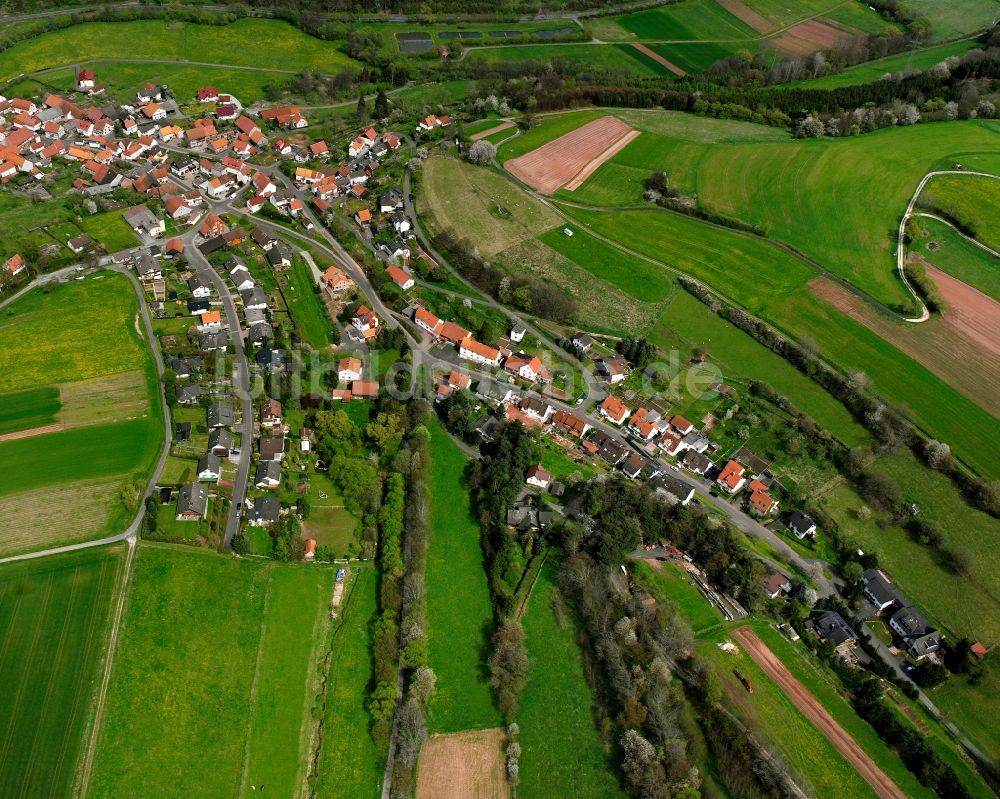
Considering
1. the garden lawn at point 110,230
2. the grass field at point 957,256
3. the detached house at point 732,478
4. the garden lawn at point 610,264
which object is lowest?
the garden lawn at point 110,230

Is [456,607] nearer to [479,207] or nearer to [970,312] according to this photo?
[479,207]

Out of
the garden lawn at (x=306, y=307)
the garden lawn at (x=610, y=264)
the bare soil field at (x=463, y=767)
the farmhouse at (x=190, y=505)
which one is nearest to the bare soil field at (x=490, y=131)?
the garden lawn at (x=610, y=264)

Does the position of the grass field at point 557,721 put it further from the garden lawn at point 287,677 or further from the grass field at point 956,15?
the grass field at point 956,15

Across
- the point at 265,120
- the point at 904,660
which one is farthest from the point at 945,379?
the point at 265,120

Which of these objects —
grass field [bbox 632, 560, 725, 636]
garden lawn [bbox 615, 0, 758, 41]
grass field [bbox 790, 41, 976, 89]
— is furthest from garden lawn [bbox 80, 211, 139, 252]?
grass field [bbox 790, 41, 976, 89]

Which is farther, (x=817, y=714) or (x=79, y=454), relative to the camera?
(x=79, y=454)

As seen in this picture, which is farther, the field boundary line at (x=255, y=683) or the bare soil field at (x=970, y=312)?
the bare soil field at (x=970, y=312)

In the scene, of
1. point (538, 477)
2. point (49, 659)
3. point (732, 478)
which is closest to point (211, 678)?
point (49, 659)
